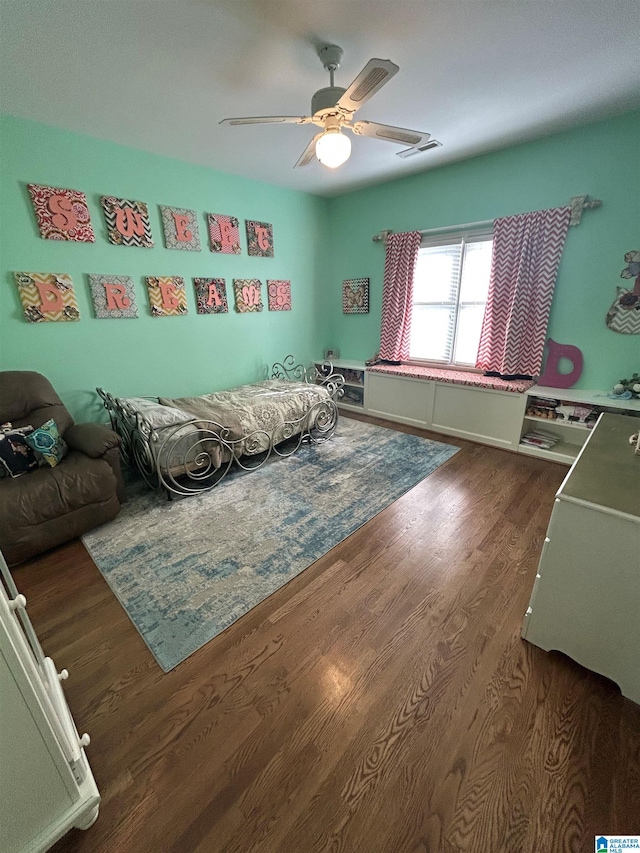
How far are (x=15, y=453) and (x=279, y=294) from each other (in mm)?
3105

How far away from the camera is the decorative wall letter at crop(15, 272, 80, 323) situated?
97.0 inches

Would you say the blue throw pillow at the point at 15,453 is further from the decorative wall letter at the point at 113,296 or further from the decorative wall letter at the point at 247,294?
the decorative wall letter at the point at 247,294

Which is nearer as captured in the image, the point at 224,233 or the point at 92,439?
the point at 92,439

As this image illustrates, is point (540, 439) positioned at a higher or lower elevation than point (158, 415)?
lower

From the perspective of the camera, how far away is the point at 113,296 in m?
2.87

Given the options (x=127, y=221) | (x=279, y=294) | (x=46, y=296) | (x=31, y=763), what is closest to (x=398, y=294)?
(x=279, y=294)

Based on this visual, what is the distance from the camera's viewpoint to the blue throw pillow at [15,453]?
2.01 m

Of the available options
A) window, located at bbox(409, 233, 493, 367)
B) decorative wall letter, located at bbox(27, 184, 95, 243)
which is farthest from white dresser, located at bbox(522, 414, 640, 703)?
decorative wall letter, located at bbox(27, 184, 95, 243)

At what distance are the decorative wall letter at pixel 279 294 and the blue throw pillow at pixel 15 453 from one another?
284 centimetres

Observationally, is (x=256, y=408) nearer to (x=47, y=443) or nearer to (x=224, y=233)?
(x=47, y=443)

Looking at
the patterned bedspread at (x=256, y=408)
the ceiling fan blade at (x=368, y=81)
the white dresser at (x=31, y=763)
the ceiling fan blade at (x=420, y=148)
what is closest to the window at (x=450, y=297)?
the ceiling fan blade at (x=420, y=148)

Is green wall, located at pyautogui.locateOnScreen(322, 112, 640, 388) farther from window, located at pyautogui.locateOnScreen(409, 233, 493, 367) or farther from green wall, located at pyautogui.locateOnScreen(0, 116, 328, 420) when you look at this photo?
green wall, located at pyautogui.locateOnScreen(0, 116, 328, 420)

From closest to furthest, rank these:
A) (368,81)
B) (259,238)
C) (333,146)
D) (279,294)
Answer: (368,81) → (333,146) → (259,238) → (279,294)

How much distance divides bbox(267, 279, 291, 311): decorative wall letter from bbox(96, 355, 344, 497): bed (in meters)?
1.04
